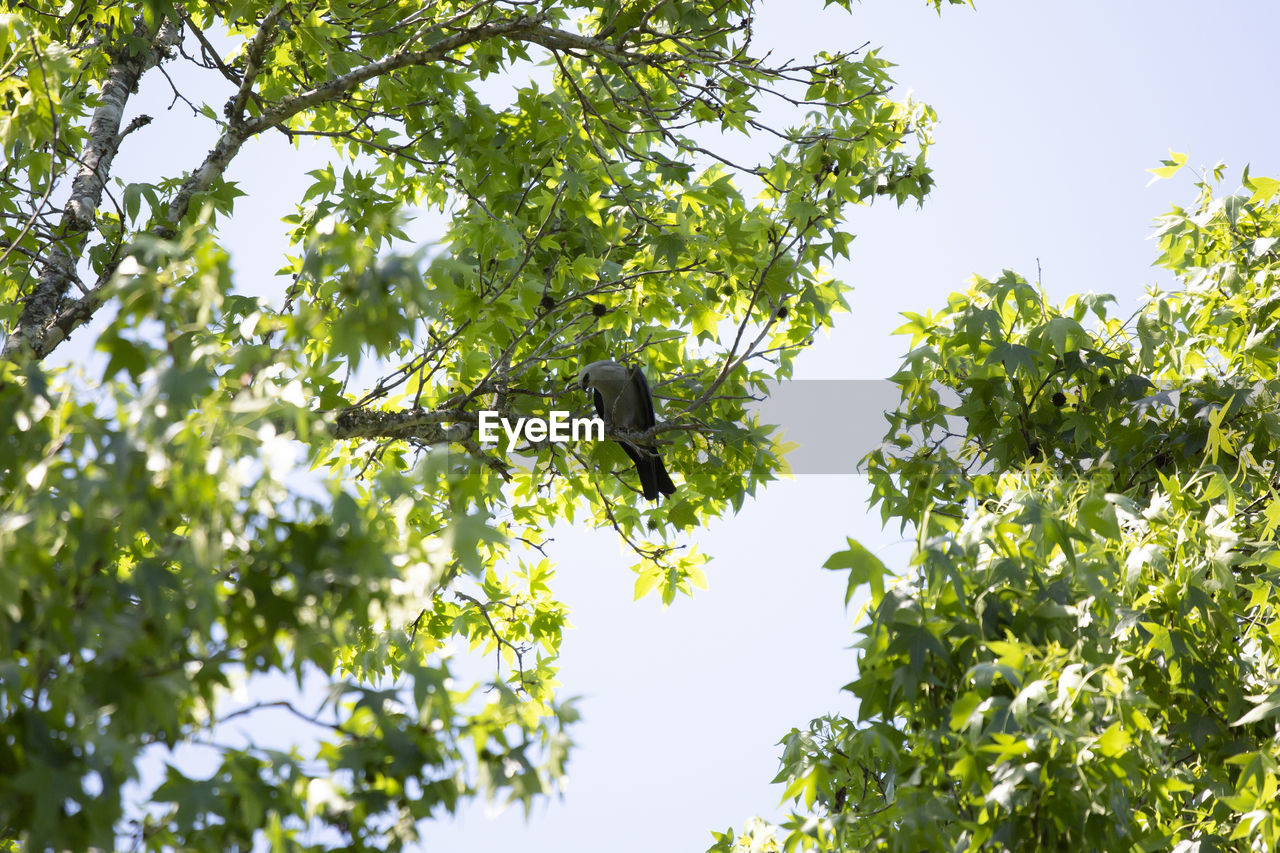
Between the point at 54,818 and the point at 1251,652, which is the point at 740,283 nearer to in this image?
the point at 1251,652

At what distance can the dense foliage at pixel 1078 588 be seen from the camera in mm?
2258

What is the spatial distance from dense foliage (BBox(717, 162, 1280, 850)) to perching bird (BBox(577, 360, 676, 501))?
3.95ft

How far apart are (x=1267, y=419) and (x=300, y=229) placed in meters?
4.94

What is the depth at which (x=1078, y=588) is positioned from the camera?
2564mm

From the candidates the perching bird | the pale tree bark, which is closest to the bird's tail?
the perching bird

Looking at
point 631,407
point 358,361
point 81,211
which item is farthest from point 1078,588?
point 81,211

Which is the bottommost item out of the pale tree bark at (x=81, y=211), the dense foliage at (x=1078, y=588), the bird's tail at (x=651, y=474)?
the dense foliage at (x=1078, y=588)

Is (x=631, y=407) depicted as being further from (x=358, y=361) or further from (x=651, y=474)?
(x=358, y=361)

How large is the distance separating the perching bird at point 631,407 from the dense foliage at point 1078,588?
1.20 meters

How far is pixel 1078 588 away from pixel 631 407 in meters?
3.48

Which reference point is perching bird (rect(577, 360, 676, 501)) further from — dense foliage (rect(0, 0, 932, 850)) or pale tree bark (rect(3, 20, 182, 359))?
pale tree bark (rect(3, 20, 182, 359))

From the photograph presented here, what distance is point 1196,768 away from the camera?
370cm

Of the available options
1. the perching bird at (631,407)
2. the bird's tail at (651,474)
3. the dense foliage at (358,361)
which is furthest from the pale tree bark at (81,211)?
A: the bird's tail at (651,474)

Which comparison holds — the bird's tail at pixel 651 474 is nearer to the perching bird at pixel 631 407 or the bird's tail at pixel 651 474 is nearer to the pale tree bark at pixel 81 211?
the perching bird at pixel 631 407
